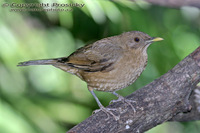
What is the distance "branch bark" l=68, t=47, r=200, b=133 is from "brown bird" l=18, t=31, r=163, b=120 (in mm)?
163

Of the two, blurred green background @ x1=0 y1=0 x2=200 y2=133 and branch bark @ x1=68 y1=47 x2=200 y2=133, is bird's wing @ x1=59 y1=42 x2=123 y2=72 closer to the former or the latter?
branch bark @ x1=68 y1=47 x2=200 y2=133

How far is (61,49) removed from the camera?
563cm

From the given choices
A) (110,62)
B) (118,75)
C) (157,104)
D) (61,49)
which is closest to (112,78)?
(118,75)

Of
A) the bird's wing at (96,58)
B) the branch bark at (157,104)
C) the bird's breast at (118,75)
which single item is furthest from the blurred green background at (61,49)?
the branch bark at (157,104)

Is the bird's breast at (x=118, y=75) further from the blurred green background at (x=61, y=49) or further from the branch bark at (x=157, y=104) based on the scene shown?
the blurred green background at (x=61, y=49)

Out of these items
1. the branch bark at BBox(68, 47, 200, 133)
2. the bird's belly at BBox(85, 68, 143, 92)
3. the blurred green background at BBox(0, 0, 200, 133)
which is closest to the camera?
the branch bark at BBox(68, 47, 200, 133)

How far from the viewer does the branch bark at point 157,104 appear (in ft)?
12.1

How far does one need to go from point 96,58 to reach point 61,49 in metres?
1.66

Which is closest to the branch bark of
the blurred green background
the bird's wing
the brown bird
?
the brown bird

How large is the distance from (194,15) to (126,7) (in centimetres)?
179

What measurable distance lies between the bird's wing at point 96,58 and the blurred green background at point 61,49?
84 cm

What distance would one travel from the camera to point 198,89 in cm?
449

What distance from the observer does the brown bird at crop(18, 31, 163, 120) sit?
3.96m

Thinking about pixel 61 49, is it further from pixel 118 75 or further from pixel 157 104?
pixel 157 104
